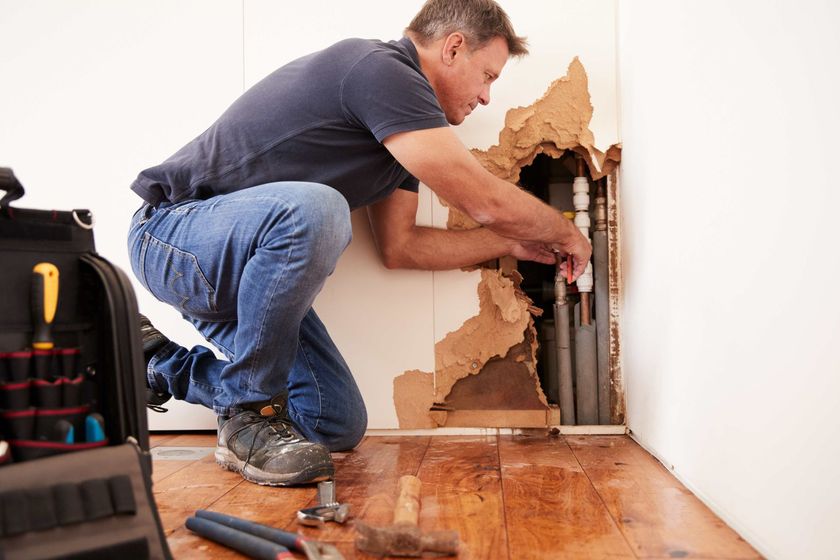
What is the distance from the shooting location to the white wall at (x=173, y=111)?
232cm

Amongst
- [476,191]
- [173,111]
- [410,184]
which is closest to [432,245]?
[410,184]

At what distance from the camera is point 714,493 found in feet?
4.57

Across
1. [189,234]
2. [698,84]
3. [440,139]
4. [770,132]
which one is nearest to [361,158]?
[440,139]

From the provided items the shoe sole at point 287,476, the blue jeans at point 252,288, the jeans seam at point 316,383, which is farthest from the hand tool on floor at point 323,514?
the jeans seam at point 316,383

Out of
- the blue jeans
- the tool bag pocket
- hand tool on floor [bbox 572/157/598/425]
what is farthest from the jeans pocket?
hand tool on floor [bbox 572/157/598/425]

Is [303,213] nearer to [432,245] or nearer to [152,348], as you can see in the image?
[432,245]

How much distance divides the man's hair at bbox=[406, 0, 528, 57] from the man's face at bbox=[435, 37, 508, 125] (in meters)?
0.02

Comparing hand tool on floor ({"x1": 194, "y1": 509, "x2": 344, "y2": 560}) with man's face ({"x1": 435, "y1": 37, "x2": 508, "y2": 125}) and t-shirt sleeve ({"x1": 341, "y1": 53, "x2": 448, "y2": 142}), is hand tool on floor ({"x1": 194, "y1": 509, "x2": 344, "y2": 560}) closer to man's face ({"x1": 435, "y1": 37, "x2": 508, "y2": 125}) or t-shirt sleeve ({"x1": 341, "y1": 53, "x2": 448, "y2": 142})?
t-shirt sleeve ({"x1": 341, "y1": 53, "x2": 448, "y2": 142})

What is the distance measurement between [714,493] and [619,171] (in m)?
1.18

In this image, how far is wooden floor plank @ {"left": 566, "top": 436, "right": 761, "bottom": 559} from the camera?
1.18 m

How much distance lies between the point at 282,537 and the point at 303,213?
767mm

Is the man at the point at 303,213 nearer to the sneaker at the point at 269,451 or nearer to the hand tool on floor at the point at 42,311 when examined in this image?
the sneaker at the point at 269,451

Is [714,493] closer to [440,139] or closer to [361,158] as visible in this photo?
[440,139]

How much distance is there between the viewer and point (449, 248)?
2236 millimetres
